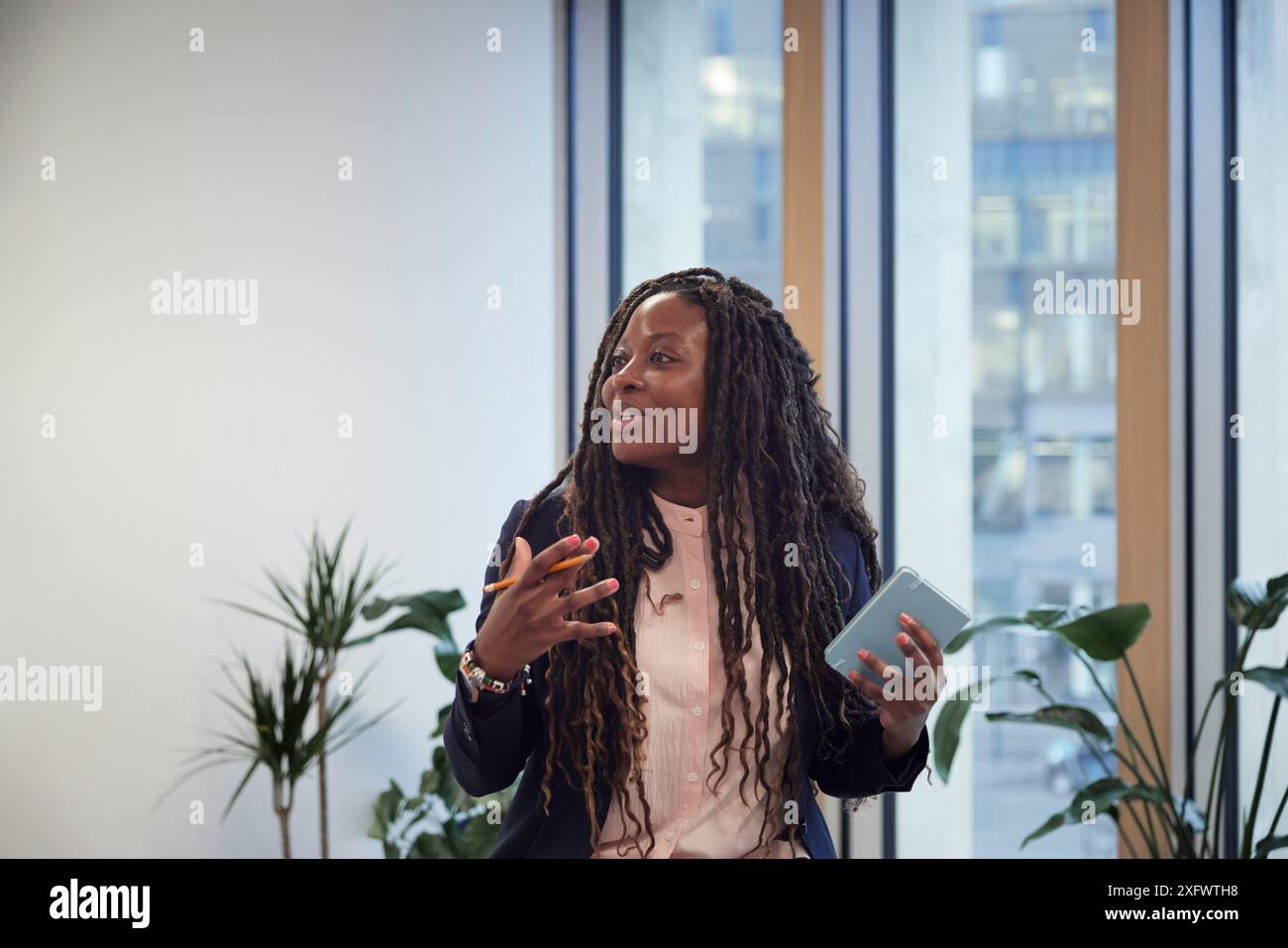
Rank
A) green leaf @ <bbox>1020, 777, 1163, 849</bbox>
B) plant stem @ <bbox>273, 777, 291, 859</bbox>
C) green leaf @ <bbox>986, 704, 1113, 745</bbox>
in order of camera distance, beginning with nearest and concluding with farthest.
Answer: green leaf @ <bbox>1020, 777, 1163, 849</bbox>
green leaf @ <bbox>986, 704, 1113, 745</bbox>
plant stem @ <bbox>273, 777, 291, 859</bbox>

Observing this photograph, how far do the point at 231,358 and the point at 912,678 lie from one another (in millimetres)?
2315

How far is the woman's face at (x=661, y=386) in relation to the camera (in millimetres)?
1291

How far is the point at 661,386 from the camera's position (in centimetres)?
133

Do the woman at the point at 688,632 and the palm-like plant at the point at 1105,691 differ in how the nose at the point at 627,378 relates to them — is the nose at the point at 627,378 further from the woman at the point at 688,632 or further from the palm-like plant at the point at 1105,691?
the palm-like plant at the point at 1105,691

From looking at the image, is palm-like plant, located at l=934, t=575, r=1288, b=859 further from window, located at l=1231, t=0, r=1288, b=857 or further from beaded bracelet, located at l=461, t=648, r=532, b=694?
beaded bracelet, located at l=461, t=648, r=532, b=694

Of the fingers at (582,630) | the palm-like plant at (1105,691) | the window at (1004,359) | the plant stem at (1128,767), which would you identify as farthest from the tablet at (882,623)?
the window at (1004,359)

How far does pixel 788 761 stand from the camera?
1.24 meters

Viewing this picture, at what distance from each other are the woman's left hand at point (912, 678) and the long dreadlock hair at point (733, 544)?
88 mm

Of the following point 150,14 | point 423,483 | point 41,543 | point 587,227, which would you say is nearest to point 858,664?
point 423,483

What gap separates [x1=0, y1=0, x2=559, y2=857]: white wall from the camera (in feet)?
9.10

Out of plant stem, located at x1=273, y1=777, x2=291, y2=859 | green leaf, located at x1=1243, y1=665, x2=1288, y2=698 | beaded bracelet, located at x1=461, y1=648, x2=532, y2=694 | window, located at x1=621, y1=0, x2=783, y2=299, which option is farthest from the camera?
window, located at x1=621, y1=0, x2=783, y2=299

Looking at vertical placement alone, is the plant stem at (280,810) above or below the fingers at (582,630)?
below

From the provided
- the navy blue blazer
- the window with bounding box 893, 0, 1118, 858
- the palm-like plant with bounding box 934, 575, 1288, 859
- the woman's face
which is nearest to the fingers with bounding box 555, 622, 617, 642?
the navy blue blazer

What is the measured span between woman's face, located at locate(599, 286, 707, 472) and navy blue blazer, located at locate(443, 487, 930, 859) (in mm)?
147
